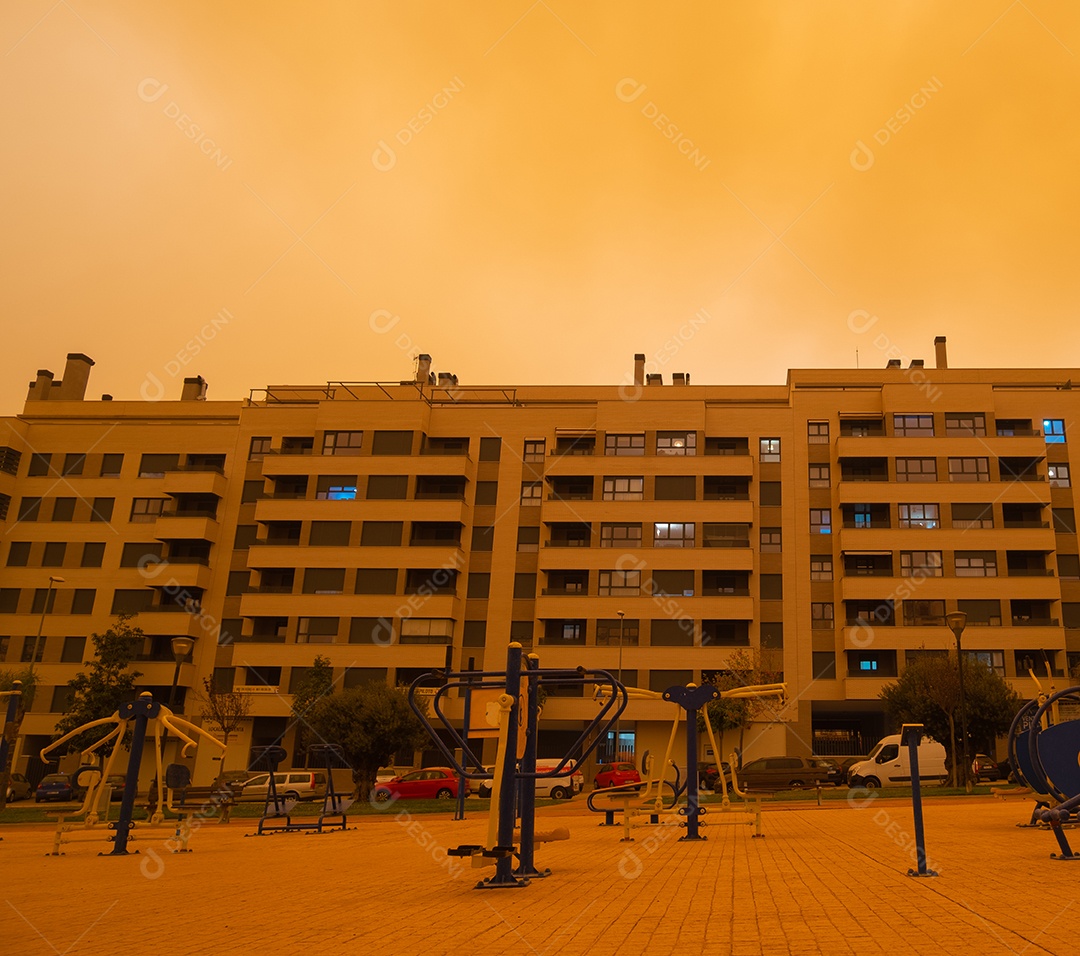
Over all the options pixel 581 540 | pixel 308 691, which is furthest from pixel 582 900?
pixel 581 540

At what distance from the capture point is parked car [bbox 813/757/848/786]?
41.9m

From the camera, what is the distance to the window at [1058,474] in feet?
183

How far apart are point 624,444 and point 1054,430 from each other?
25.4m

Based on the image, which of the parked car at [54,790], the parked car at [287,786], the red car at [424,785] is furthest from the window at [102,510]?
the red car at [424,785]

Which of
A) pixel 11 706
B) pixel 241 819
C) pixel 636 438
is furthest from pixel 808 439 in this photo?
pixel 11 706

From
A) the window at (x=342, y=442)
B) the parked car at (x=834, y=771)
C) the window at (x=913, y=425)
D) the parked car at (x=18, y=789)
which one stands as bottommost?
the parked car at (x=18, y=789)

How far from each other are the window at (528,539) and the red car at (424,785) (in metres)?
21.3

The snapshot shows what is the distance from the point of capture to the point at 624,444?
59312 mm

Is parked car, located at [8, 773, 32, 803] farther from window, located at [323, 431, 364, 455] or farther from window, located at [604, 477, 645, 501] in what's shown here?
window, located at [604, 477, 645, 501]

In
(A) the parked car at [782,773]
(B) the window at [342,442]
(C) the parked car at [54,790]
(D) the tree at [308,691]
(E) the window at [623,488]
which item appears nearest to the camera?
(A) the parked car at [782,773]

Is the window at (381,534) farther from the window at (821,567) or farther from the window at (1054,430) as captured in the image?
the window at (1054,430)

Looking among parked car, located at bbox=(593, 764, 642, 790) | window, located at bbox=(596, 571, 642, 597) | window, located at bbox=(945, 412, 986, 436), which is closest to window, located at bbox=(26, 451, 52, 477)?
window, located at bbox=(596, 571, 642, 597)

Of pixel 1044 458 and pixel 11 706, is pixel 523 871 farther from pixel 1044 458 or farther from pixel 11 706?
pixel 1044 458

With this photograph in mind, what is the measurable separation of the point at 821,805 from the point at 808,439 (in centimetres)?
3381
